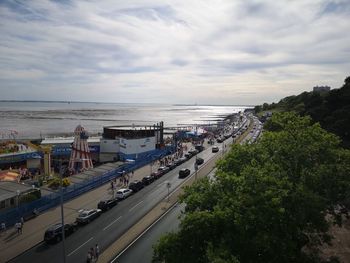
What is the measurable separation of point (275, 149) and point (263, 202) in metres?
8.72

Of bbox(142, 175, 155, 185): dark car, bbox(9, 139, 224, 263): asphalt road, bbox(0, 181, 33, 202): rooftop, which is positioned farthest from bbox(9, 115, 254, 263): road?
bbox(0, 181, 33, 202): rooftop

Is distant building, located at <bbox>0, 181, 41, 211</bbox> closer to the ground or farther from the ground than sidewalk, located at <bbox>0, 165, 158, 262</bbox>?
farther from the ground

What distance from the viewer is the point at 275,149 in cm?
2423

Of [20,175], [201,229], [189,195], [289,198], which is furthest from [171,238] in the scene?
[20,175]

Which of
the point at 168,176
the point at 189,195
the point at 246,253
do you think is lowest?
the point at 168,176

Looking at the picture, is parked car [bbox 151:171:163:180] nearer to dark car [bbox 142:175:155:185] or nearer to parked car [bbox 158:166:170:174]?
dark car [bbox 142:175:155:185]

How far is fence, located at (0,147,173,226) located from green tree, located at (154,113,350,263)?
1994 centimetres

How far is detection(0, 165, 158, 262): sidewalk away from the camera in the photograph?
26656 mm

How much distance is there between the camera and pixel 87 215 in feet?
106

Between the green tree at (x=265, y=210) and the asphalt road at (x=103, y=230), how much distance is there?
11250mm

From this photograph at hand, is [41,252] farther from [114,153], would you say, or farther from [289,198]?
[114,153]

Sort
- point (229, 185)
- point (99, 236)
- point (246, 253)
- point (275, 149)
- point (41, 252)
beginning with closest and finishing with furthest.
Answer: point (246, 253) < point (229, 185) < point (275, 149) < point (41, 252) < point (99, 236)

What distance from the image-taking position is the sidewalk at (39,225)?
26.7 meters

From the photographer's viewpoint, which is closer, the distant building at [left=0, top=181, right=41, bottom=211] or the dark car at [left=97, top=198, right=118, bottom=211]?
the distant building at [left=0, top=181, right=41, bottom=211]
